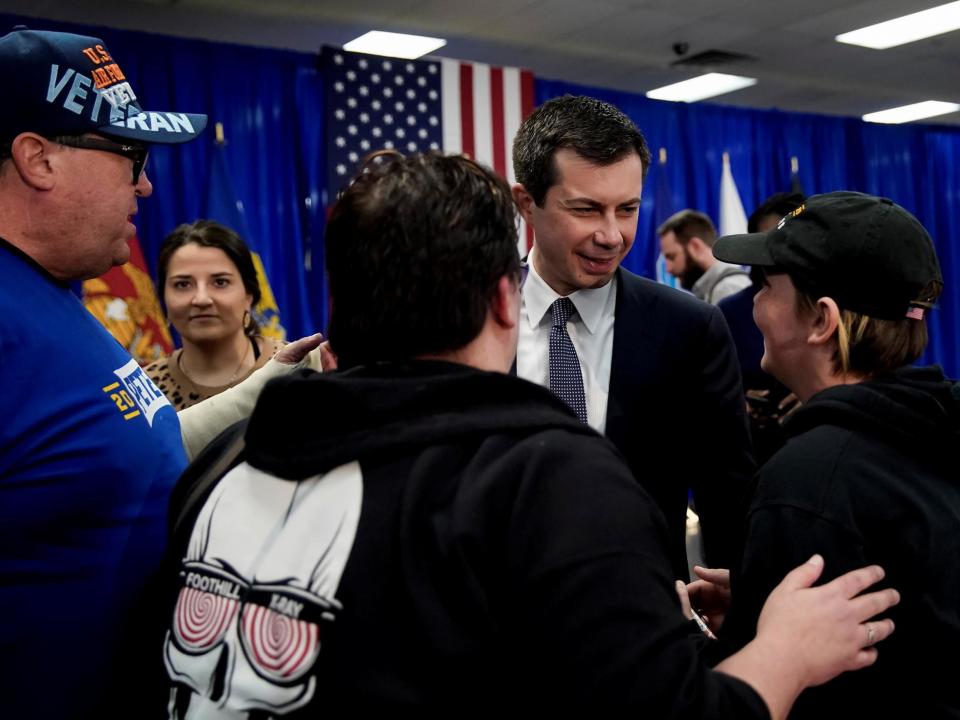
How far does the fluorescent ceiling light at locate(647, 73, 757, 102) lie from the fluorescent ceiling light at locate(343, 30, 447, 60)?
2.32m

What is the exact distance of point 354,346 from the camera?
39.8 inches

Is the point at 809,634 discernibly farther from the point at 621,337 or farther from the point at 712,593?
the point at 621,337

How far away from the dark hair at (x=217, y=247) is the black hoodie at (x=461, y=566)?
2.01 metres

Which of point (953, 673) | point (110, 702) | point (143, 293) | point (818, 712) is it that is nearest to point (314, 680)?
point (110, 702)

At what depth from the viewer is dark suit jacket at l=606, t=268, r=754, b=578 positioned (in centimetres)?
187

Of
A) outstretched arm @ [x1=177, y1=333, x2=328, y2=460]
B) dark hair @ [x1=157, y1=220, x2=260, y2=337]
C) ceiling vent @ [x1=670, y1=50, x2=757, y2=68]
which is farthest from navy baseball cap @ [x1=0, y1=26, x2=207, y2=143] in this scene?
ceiling vent @ [x1=670, y1=50, x2=757, y2=68]

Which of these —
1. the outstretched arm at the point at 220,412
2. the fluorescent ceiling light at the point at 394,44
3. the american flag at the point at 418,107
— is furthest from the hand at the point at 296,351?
the fluorescent ceiling light at the point at 394,44

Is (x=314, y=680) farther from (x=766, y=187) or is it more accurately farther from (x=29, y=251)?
(x=766, y=187)

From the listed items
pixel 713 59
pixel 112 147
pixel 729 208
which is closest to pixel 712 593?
pixel 112 147

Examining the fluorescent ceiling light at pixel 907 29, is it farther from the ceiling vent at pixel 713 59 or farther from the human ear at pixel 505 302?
the human ear at pixel 505 302

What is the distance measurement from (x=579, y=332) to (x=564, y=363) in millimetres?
90

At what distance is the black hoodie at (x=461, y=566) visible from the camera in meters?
0.83

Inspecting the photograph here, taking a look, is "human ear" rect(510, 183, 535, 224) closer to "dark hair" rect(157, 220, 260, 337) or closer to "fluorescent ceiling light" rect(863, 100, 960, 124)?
"dark hair" rect(157, 220, 260, 337)

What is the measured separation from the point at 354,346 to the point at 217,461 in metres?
0.27
